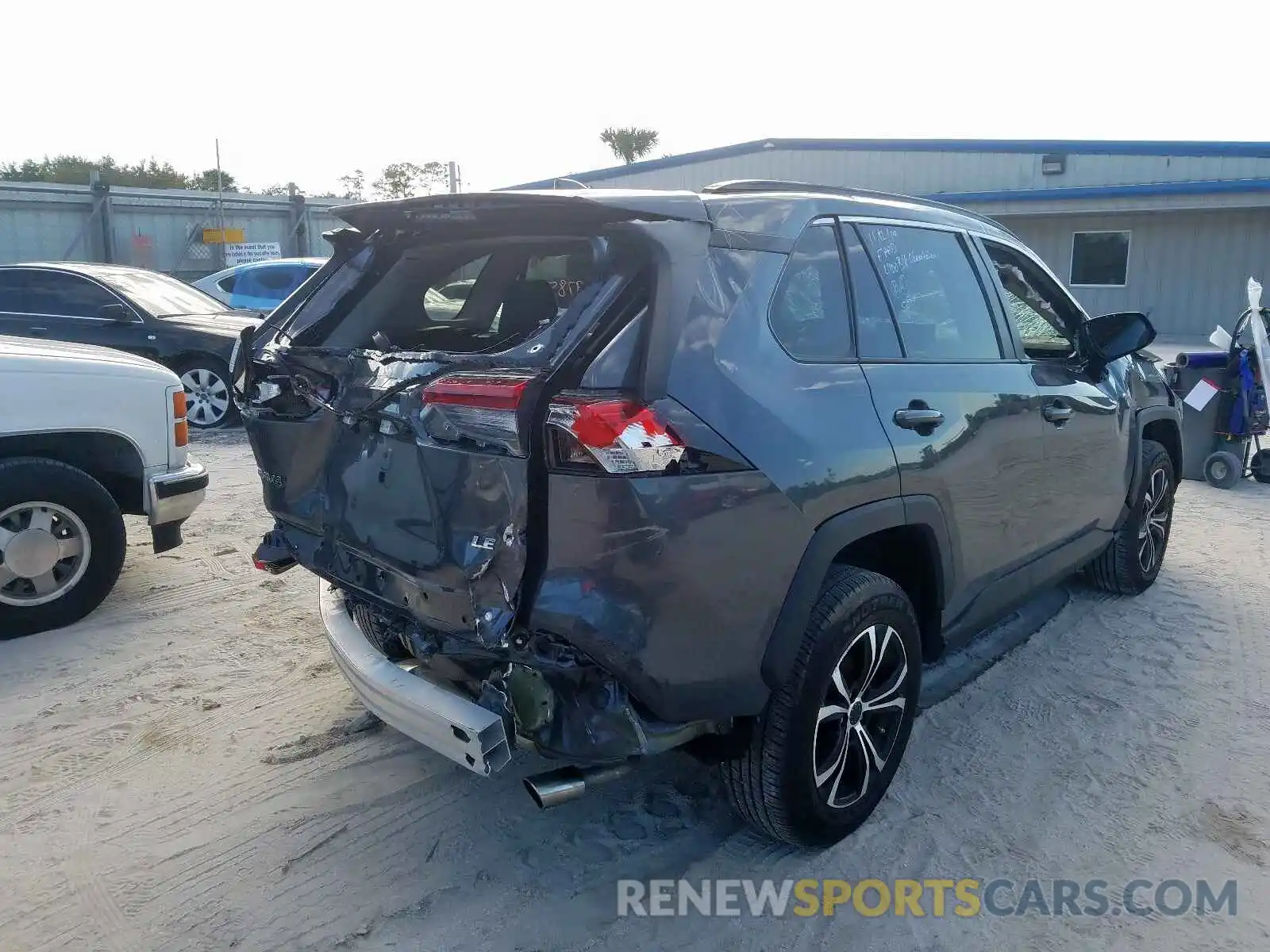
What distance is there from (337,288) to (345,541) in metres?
0.97

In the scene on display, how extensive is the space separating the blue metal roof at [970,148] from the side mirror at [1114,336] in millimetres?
13077

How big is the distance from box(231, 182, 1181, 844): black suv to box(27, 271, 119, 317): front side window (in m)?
7.17

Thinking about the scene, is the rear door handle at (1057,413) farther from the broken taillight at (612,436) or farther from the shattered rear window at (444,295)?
the broken taillight at (612,436)

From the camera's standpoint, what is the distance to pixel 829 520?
281 cm

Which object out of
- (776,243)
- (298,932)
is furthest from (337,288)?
(298,932)

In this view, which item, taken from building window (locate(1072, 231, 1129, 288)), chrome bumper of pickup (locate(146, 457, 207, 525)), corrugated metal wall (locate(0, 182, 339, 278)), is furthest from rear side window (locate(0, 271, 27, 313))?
building window (locate(1072, 231, 1129, 288))

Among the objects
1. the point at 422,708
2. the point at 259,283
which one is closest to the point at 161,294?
the point at 259,283

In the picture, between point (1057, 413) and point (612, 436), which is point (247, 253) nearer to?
point (1057, 413)

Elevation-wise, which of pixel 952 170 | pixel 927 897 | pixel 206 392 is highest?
pixel 952 170

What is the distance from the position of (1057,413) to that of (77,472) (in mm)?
4369

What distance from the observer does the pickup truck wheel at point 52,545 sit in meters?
4.54

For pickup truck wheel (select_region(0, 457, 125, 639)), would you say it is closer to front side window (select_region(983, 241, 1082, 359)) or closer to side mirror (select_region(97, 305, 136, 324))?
front side window (select_region(983, 241, 1082, 359))

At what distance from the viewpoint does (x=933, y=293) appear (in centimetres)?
361

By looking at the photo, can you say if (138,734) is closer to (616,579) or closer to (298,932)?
(298,932)
